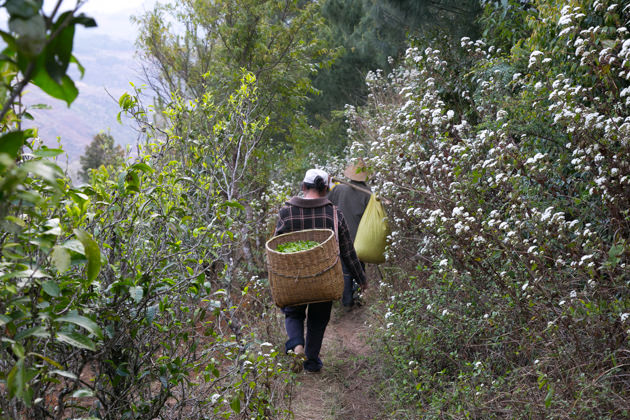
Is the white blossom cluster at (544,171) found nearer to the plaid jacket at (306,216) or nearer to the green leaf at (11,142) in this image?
the plaid jacket at (306,216)

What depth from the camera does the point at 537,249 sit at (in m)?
3.49

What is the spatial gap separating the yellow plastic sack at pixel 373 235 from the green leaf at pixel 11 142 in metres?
4.98

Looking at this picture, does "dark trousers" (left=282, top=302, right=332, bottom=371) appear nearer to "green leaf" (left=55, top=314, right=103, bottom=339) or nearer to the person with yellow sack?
the person with yellow sack

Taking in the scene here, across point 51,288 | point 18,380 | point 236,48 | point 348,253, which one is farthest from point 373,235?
point 18,380

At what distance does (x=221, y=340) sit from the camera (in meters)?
3.07

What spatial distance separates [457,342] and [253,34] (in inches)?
222

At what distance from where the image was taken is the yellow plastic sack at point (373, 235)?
5.88 m

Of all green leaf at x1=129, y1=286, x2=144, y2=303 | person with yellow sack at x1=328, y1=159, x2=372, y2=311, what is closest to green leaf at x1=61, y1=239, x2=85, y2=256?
green leaf at x1=129, y1=286, x2=144, y2=303

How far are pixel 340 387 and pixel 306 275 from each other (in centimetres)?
105

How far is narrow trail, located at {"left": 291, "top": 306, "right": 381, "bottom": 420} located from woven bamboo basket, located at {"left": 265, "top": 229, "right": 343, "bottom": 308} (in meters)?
0.71

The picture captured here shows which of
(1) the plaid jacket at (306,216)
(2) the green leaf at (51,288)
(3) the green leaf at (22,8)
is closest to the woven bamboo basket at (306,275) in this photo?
(1) the plaid jacket at (306,216)

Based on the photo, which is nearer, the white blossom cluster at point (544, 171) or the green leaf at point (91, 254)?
the green leaf at point (91, 254)

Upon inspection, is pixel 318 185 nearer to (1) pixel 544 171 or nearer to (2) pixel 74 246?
(1) pixel 544 171

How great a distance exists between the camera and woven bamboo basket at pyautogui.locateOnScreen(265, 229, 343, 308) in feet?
13.9
